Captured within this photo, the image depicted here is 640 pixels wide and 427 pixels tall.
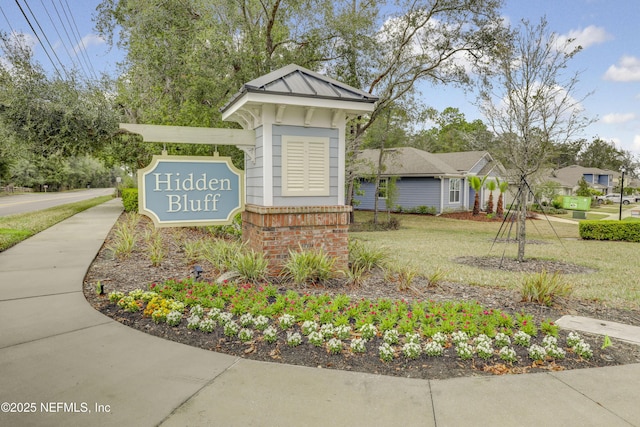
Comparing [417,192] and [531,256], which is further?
[417,192]

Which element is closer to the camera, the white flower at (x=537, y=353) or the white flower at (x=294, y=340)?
the white flower at (x=537, y=353)

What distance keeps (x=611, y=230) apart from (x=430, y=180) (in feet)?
37.5

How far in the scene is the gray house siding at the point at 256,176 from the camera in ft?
20.4

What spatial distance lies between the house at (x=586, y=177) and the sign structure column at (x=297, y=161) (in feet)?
162

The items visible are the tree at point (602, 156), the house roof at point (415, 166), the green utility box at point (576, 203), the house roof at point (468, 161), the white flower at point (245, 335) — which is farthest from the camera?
the tree at point (602, 156)

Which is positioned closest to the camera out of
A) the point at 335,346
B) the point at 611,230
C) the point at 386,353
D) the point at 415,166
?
the point at 386,353

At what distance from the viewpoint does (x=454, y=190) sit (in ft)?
84.7

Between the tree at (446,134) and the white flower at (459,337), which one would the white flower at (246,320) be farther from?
the tree at (446,134)

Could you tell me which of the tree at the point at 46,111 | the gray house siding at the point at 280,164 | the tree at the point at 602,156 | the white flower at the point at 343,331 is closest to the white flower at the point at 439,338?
the white flower at the point at 343,331

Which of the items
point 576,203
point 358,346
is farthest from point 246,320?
point 576,203

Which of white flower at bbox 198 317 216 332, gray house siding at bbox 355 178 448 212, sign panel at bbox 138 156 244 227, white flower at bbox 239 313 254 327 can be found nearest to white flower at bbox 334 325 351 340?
white flower at bbox 239 313 254 327

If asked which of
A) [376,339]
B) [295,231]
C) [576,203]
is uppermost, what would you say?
[576,203]

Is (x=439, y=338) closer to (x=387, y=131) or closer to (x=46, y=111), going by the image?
(x=387, y=131)

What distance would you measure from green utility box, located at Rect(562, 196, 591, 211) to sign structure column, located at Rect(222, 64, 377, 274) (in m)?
31.7
